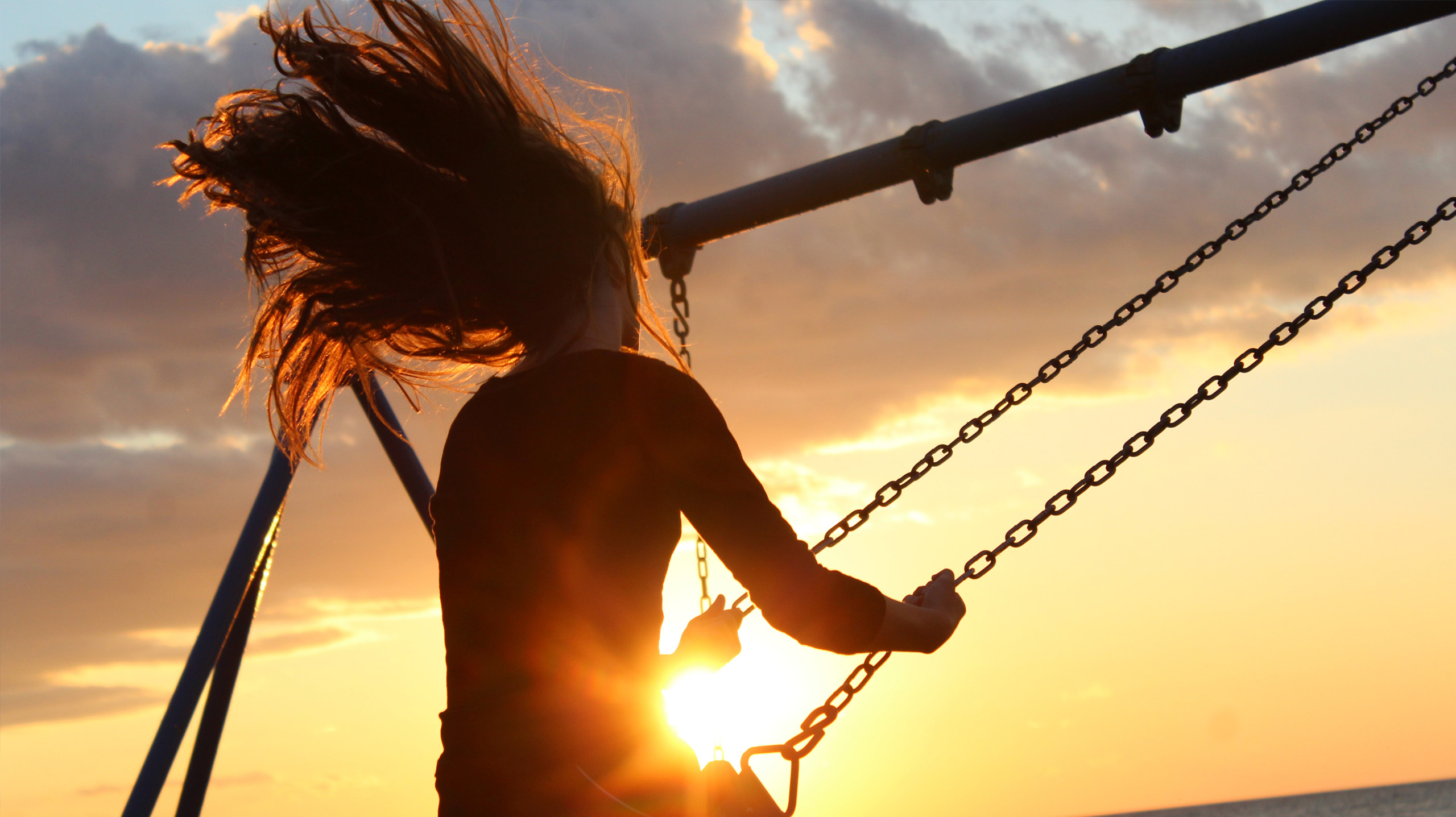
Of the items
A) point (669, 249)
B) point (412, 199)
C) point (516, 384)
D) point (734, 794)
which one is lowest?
point (734, 794)

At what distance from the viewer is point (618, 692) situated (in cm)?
169

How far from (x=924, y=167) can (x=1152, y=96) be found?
2.75 feet

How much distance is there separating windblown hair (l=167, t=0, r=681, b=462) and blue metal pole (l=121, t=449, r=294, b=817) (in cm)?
368

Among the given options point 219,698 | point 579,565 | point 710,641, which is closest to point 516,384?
point 579,565

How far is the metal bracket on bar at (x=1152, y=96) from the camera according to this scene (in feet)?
13.5

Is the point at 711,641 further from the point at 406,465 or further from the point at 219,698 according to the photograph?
the point at 219,698

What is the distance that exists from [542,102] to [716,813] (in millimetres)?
1391

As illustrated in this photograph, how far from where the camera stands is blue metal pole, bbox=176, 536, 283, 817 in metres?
6.09

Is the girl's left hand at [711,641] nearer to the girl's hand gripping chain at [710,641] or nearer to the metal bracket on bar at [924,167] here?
the girl's hand gripping chain at [710,641]

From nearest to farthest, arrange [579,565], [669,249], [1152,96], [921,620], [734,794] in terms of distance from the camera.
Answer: [579,565] < [734,794] < [921,620] < [1152,96] < [669,249]

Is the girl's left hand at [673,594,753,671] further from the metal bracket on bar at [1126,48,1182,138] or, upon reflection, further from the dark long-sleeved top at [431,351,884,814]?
the metal bracket on bar at [1126,48,1182,138]

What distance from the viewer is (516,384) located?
1.82m

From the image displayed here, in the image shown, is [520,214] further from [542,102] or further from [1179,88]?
[1179,88]

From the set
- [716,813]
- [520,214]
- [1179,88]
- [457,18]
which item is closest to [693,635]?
[716,813]
